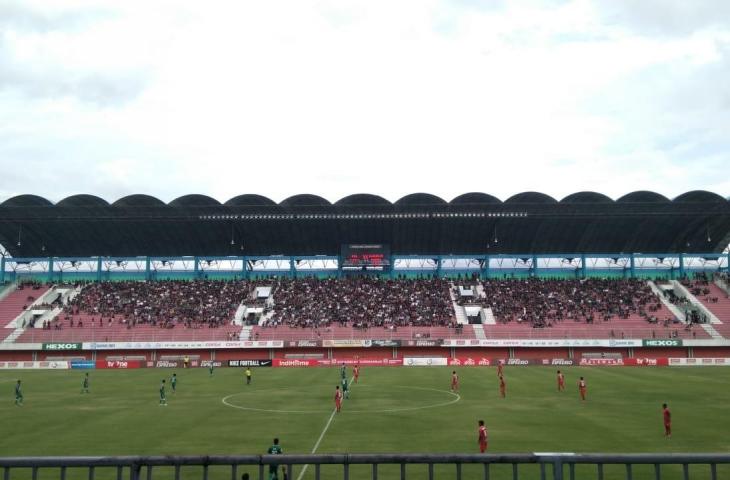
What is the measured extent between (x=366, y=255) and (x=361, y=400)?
162 ft

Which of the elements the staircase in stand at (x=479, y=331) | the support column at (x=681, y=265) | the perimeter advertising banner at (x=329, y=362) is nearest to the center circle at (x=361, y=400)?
the perimeter advertising banner at (x=329, y=362)

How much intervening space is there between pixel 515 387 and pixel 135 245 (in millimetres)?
62012

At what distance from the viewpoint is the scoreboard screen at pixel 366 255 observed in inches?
3442

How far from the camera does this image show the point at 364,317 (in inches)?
3004

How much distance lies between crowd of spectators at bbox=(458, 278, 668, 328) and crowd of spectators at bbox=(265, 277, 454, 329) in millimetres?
6609

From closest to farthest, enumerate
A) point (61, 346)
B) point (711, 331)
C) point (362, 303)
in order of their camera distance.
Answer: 1. point (61, 346)
2. point (711, 331)
3. point (362, 303)

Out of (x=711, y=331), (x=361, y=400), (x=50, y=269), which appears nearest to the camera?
(x=361, y=400)

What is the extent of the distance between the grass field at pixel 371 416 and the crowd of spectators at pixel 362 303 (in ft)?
70.2

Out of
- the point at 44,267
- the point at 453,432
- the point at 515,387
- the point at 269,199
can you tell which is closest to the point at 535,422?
the point at 453,432

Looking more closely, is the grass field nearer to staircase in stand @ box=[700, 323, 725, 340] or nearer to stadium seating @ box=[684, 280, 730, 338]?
staircase in stand @ box=[700, 323, 725, 340]

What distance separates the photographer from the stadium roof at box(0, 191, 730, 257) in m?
76.0

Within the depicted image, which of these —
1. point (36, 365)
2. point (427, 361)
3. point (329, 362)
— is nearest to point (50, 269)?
point (36, 365)

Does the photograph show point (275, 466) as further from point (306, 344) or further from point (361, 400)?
point (306, 344)

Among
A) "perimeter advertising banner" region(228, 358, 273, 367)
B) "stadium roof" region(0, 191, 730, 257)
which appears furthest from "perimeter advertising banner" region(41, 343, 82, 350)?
"perimeter advertising banner" region(228, 358, 273, 367)
